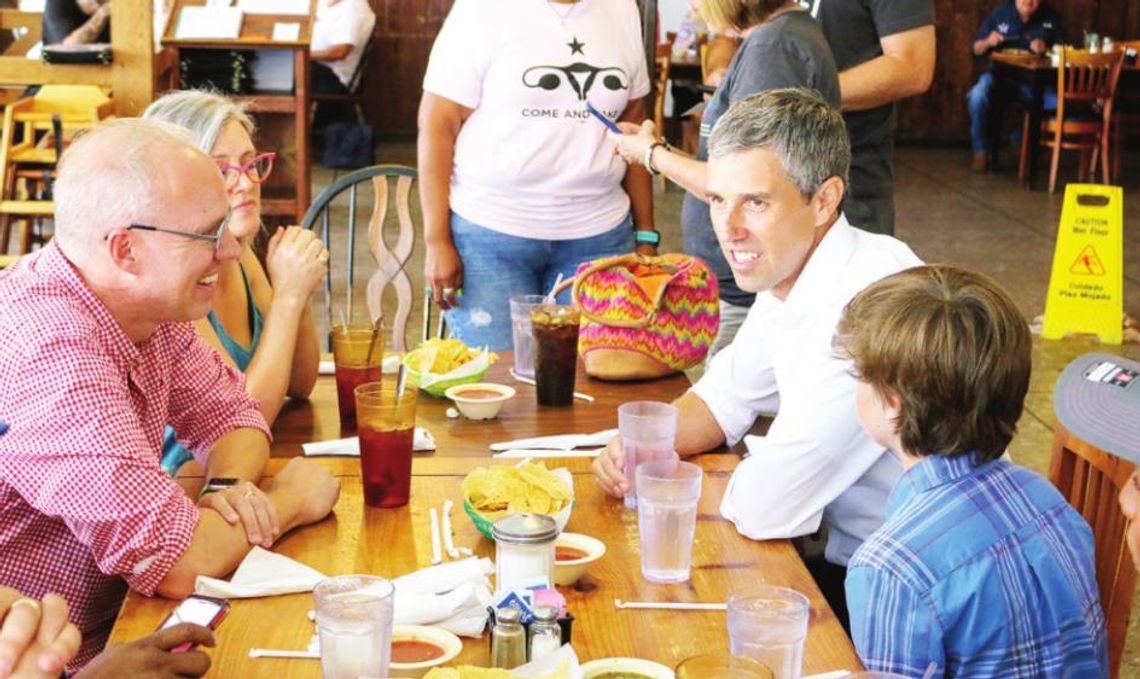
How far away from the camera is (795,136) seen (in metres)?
2.35

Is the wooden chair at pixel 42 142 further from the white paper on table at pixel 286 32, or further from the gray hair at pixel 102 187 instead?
the gray hair at pixel 102 187

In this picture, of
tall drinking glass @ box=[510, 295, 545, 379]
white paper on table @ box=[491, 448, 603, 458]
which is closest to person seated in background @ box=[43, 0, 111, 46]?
tall drinking glass @ box=[510, 295, 545, 379]

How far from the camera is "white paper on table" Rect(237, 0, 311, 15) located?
6.39 meters

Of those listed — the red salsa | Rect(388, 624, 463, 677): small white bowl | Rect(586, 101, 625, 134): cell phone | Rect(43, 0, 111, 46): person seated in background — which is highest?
Rect(586, 101, 625, 134): cell phone

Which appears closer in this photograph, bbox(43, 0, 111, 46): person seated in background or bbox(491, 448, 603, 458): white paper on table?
bbox(491, 448, 603, 458): white paper on table

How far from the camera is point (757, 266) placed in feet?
7.79

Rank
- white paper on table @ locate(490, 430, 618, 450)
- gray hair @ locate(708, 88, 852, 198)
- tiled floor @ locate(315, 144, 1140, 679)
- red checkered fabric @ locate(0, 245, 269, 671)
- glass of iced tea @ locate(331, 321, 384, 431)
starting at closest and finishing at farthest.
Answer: red checkered fabric @ locate(0, 245, 269, 671)
gray hair @ locate(708, 88, 852, 198)
white paper on table @ locate(490, 430, 618, 450)
glass of iced tea @ locate(331, 321, 384, 431)
tiled floor @ locate(315, 144, 1140, 679)

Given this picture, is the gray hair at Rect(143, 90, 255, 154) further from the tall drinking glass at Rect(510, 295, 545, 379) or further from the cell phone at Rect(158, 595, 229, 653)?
the cell phone at Rect(158, 595, 229, 653)

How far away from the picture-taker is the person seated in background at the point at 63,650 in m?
1.48

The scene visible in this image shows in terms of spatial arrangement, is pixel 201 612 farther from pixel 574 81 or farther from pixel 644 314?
pixel 574 81

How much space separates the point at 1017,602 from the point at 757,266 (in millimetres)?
828

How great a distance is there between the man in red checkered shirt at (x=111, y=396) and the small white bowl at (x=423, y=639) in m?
0.33

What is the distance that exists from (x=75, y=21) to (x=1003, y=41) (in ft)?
23.2

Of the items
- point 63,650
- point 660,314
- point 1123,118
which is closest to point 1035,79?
point 1123,118
